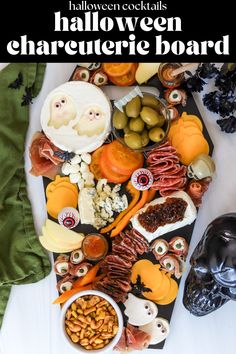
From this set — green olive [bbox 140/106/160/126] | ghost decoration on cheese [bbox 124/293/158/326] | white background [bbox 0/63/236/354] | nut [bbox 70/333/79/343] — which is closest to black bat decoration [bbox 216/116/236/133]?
white background [bbox 0/63/236/354]

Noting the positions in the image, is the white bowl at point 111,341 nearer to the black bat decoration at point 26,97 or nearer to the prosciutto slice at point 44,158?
the prosciutto slice at point 44,158

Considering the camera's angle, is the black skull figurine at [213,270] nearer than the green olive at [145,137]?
Yes

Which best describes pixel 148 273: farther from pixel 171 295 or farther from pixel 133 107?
pixel 133 107

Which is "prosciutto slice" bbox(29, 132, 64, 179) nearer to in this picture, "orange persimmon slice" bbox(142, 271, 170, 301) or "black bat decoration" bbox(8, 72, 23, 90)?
"black bat decoration" bbox(8, 72, 23, 90)

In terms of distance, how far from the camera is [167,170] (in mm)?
974

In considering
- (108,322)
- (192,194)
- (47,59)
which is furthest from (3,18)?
(108,322)

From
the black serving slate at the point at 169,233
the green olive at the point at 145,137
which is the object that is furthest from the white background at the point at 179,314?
the green olive at the point at 145,137

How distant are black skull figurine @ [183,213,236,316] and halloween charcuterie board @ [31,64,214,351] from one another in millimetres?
57

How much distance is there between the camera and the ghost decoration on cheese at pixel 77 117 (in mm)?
990

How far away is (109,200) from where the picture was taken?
3.25 ft

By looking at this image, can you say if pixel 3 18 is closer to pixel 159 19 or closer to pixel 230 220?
pixel 159 19

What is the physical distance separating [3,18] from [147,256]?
1.73ft

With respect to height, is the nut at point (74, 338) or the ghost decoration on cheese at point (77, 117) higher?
the ghost decoration on cheese at point (77, 117)

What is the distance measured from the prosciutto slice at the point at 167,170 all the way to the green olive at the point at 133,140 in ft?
0.12
